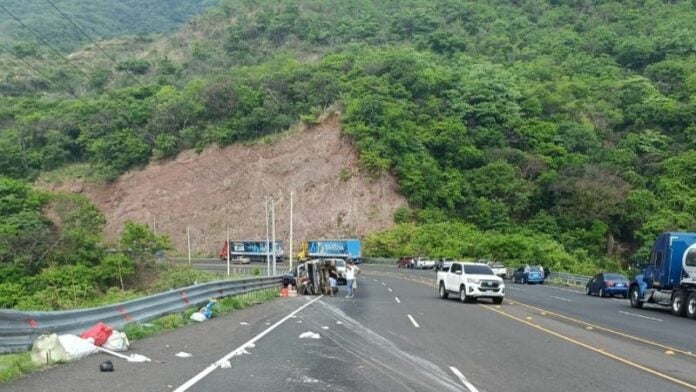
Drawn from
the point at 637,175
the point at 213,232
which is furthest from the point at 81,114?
the point at 637,175

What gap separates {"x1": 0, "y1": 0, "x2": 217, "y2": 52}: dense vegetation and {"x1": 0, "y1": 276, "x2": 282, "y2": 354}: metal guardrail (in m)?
128

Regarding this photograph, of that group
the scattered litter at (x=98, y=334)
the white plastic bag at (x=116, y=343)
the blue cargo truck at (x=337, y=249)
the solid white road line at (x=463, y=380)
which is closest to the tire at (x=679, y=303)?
the solid white road line at (x=463, y=380)

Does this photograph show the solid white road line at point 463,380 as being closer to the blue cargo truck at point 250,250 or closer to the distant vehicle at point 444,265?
the distant vehicle at point 444,265

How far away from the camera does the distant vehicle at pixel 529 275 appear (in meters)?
51.8

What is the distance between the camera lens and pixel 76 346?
11500 mm

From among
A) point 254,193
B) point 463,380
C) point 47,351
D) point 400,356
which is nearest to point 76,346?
point 47,351

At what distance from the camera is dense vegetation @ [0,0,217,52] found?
15312 centimetres

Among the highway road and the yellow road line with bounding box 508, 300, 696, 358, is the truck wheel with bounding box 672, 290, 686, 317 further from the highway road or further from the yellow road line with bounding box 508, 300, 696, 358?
the yellow road line with bounding box 508, 300, 696, 358

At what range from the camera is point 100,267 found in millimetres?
51875

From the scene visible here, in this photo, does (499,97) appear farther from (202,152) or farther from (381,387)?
(381,387)

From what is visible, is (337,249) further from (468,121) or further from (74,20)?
(74,20)

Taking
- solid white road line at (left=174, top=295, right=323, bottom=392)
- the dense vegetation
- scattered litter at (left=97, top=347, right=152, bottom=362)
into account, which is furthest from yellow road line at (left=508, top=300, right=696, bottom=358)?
the dense vegetation

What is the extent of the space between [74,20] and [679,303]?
168 metres

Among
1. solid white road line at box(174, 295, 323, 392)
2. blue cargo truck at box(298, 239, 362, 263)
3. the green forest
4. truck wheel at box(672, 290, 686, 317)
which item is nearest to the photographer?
solid white road line at box(174, 295, 323, 392)
